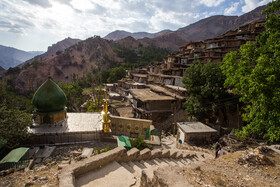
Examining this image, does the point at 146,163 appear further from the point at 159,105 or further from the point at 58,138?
the point at 159,105

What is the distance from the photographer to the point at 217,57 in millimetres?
33094

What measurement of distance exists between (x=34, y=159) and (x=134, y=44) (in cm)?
13164

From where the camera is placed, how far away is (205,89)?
1877cm

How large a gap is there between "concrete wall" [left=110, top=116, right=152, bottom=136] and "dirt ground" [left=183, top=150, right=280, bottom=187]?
354 inches

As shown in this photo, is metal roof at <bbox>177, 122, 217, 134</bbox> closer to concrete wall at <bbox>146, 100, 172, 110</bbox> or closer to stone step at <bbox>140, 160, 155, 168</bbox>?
concrete wall at <bbox>146, 100, 172, 110</bbox>

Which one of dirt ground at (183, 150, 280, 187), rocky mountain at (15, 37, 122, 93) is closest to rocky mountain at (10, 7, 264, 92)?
rocky mountain at (15, 37, 122, 93)

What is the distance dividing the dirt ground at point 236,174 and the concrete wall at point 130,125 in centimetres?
900

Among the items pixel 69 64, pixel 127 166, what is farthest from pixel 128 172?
pixel 69 64

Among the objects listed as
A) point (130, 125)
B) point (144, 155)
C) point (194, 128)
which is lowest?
point (194, 128)

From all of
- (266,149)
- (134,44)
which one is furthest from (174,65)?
(134,44)

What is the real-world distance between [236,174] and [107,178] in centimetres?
501

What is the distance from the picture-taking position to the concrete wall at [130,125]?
1530cm

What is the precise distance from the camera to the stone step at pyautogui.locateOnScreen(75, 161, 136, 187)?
5.21 meters

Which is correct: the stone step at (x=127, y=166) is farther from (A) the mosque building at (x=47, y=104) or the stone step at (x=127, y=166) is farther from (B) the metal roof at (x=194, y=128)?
(B) the metal roof at (x=194, y=128)
